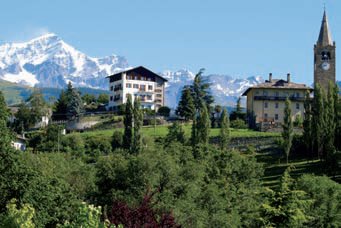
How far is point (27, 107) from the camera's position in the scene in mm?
123375

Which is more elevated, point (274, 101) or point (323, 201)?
point (274, 101)

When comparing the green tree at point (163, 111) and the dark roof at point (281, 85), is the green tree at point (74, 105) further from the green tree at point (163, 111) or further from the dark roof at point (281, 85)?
the dark roof at point (281, 85)

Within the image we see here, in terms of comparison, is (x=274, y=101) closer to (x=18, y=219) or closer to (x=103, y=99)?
(x=103, y=99)

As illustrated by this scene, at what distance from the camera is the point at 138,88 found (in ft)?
444

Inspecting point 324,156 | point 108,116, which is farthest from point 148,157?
point 108,116

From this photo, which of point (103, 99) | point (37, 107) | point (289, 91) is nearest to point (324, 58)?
point (289, 91)

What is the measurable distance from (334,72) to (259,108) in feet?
37.7

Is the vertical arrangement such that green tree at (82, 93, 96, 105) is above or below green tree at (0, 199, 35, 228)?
above

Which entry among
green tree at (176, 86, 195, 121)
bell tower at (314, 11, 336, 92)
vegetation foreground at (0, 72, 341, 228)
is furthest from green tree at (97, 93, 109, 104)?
bell tower at (314, 11, 336, 92)

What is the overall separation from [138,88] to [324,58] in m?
38.9

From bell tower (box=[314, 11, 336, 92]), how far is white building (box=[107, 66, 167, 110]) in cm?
3453

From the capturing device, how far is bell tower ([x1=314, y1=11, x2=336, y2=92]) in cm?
10581

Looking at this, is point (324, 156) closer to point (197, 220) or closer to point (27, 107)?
point (197, 220)

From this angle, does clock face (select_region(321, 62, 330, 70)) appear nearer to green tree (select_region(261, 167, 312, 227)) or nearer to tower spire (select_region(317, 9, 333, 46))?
tower spire (select_region(317, 9, 333, 46))
